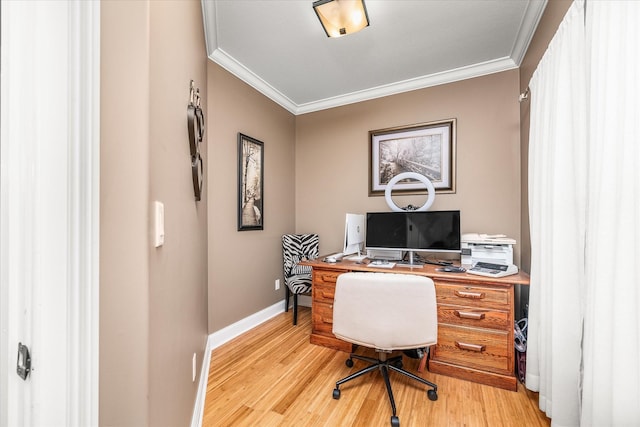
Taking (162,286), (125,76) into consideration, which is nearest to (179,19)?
(125,76)

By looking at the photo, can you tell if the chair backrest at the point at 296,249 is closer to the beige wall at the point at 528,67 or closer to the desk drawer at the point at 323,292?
the desk drawer at the point at 323,292

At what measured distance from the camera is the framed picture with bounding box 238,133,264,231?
9.04ft

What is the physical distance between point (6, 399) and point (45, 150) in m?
0.50

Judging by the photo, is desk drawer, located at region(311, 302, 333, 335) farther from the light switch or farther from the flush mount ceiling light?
the flush mount ceiling light

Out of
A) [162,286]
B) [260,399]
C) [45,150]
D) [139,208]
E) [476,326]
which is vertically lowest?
[260,399]

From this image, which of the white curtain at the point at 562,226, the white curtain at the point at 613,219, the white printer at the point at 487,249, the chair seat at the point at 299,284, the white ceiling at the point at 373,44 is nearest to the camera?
the white curtain at the point at 613,219

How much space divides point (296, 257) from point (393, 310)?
5.88 feet

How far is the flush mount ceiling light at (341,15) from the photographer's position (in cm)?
174

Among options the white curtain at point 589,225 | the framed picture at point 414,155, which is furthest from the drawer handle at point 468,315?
the framed picture at point 414,155

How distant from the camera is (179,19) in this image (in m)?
1.15

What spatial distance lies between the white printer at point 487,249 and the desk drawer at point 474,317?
53 cm

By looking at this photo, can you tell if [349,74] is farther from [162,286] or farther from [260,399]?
[260,399]

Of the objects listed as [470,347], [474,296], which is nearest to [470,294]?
[474,296]

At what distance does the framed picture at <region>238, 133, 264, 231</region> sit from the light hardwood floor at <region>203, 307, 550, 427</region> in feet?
4.17
